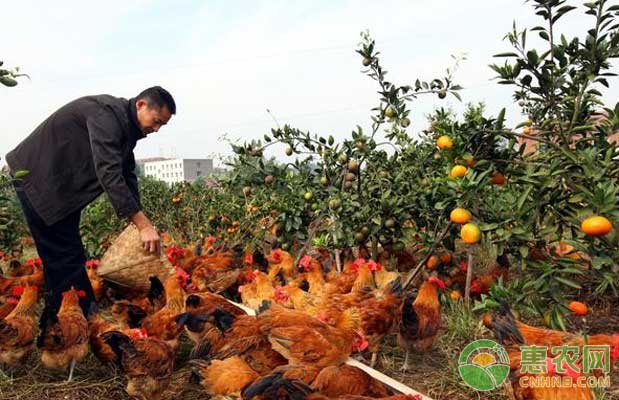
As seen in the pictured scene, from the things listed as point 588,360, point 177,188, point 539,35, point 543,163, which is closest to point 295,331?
point 588,360

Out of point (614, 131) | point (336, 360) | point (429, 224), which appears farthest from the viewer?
point (429, 224)

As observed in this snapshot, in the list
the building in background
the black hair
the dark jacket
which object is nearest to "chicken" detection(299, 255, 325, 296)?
the dark jacket

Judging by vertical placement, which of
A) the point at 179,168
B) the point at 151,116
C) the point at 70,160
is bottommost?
the point at 179,168

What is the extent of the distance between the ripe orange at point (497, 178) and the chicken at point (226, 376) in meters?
2.15

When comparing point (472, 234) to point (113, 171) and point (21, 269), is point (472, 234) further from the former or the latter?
point (21, 269)

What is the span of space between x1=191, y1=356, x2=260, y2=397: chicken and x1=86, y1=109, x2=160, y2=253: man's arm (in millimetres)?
1084

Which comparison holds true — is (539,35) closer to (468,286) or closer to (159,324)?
(468,286)

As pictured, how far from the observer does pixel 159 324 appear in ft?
11.4

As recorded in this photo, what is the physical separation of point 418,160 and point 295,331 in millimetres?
2848

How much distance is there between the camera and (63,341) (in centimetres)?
308

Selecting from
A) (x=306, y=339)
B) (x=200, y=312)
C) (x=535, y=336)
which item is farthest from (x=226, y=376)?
(x=535, y=336)

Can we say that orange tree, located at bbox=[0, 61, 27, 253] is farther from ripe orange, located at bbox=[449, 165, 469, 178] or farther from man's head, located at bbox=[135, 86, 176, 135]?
ripe orange, located at bbox=[449, 165, 469, 178]

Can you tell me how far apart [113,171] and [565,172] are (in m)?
3.08

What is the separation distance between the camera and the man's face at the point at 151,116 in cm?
358
